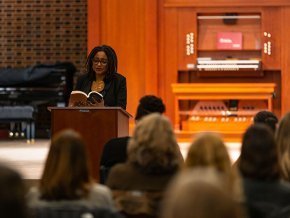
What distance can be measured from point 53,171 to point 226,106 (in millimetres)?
8313

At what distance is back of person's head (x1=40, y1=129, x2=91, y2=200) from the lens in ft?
10.1

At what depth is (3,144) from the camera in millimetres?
11562

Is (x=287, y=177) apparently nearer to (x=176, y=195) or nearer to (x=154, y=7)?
(x=176, y=195)

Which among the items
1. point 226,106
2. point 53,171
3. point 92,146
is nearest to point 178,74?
point 226,106

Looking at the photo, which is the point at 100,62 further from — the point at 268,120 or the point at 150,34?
the point at 150,34

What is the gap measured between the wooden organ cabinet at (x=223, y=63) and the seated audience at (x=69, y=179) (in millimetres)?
7837

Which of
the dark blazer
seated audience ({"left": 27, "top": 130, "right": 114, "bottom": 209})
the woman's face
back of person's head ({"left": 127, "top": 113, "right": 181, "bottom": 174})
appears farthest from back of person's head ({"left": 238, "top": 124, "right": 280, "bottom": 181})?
the woman's face

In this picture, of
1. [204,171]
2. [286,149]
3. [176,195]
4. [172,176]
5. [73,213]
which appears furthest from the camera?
[286,149]

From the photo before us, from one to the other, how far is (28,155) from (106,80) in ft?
9.25

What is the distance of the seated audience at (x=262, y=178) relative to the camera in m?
3.21

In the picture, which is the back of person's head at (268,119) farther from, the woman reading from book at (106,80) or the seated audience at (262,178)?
the woman reading from book at (106,80)

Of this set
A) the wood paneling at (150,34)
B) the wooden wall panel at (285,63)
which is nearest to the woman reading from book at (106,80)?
the wood paneling at (150,34)

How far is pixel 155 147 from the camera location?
3.47 meters

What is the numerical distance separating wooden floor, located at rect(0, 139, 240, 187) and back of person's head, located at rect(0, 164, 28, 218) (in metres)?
3.74
